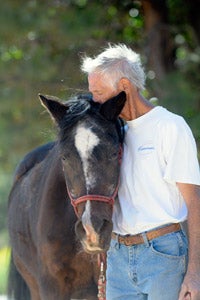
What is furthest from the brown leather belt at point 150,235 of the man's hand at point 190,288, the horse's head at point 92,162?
the man's hand at point 190,288

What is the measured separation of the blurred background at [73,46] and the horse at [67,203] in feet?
9.65

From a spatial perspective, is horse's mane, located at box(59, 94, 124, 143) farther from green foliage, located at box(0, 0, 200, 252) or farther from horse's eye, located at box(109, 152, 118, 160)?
green foliage, located at box(0, 0, 200, 252)

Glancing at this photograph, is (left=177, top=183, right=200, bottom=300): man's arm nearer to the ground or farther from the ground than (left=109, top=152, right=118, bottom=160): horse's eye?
nearer to the ground

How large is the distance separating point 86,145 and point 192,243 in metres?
0.77

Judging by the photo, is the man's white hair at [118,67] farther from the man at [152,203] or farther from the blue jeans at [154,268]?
the blue jeans at [154,268]

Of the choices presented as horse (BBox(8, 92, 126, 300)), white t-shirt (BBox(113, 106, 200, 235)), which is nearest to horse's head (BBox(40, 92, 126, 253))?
horse (BBox(8, 92, 126, 300))

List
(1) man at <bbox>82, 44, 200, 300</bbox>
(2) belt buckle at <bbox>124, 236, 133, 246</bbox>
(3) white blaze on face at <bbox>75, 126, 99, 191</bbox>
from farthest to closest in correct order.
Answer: (3) white blaze on face at <bbox>75, 126, 99, 191</bbox> < (2) belt buckle at <bbox>124, 236, 133, 246</bbox> < (1) man at <bbox>82, 44, 200, 300</bbox>

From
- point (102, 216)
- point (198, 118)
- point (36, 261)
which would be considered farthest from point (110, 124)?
point (198, 118)

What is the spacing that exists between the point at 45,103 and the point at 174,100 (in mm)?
5134

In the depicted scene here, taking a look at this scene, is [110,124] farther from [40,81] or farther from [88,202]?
[40,81]

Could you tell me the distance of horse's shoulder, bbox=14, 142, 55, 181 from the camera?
23.0 feet

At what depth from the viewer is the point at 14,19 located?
10961 mm

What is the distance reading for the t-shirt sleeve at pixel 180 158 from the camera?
12.6 feet

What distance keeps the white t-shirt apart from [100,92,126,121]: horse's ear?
124 millimetres
